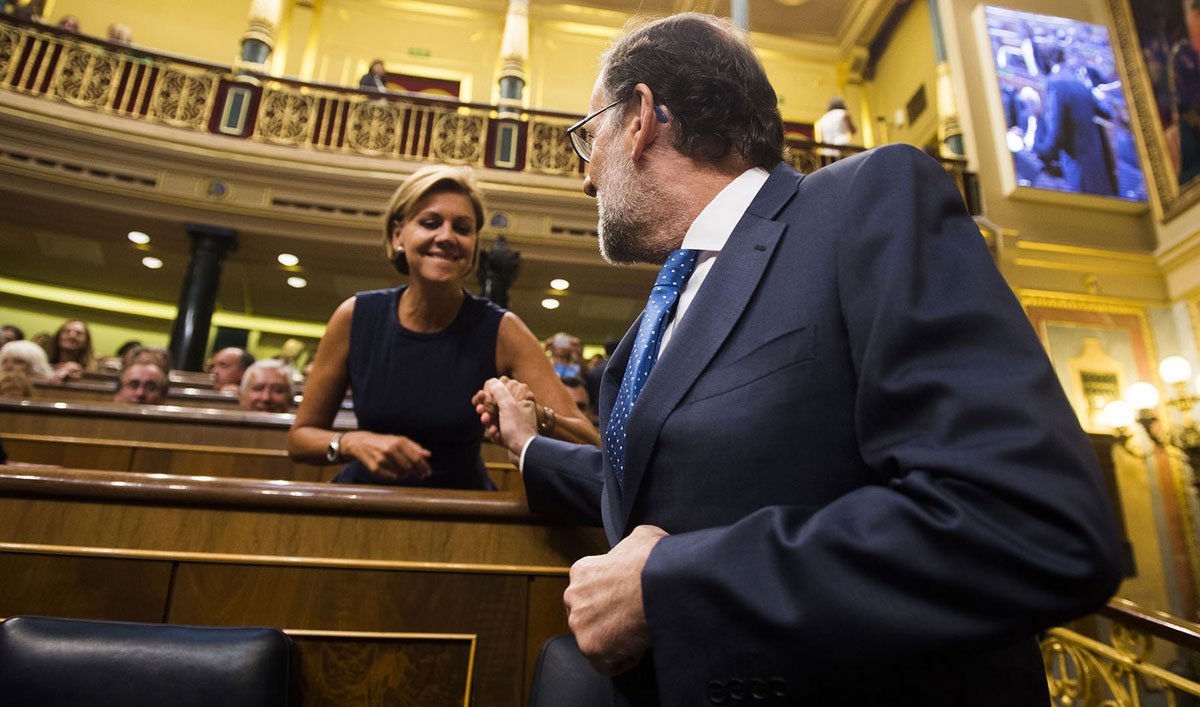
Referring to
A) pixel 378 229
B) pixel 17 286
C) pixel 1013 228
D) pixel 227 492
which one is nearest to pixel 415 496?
pixel 227 492

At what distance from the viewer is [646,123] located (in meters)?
0.97

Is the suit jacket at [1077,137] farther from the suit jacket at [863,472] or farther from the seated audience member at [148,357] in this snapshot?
the seated audience member at [148,357]

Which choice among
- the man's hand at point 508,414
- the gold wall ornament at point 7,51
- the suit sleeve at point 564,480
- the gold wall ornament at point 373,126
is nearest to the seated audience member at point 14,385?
the man's hand at point 508,414

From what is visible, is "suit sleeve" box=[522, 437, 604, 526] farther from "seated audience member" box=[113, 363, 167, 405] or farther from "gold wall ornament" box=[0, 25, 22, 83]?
"gold wall ornament" box=[0, 25, 22, 83]

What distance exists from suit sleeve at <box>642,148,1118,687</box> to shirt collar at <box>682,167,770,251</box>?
251 mm

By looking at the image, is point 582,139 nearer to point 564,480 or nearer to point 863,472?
point 564,480

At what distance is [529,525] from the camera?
1.33m

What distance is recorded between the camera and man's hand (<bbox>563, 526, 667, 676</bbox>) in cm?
62

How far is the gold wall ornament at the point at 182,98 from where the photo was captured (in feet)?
22.8

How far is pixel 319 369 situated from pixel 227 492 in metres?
0.61

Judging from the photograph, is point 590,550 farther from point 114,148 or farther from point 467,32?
point 467,32

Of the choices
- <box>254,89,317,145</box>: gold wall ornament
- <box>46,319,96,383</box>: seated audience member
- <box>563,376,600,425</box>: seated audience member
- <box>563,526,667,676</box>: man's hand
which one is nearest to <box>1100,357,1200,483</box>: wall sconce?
<box>563,376,600,425</box>: seated audience member

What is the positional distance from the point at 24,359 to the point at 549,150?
524 centimetres

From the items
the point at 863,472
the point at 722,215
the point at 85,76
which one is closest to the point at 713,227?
the point at 722,215
